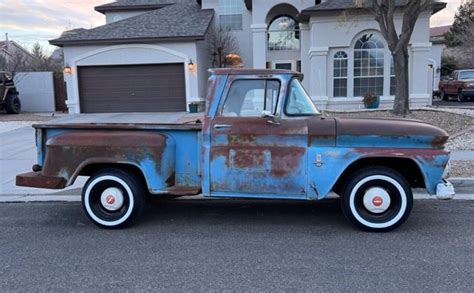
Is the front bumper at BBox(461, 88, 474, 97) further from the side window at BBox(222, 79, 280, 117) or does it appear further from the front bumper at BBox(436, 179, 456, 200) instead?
the side window at BBox(222, 79, 280, 117)

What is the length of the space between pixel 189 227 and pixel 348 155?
218cm

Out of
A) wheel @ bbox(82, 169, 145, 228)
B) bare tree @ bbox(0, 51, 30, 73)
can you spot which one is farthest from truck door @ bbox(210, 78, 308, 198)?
bare tree @ bbox(0, 51, 30, 73)

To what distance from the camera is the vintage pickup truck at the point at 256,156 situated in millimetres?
5039

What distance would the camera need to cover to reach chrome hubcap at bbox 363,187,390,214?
16.7 ft

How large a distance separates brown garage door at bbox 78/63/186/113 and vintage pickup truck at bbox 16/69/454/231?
15.6 metres

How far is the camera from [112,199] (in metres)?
5.45

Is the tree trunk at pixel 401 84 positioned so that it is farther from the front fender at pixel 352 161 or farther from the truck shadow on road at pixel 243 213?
the front fender at pixel 352 161

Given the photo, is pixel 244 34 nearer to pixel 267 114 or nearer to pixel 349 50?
pixel 349 50

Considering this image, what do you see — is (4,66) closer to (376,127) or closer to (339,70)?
(339,70)

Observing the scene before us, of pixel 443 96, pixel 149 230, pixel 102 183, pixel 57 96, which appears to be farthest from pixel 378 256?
pixel 443 96

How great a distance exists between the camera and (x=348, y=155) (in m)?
5.02

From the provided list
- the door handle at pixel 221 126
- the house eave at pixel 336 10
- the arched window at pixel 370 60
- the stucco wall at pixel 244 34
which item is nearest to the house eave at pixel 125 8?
the stucco wall at pixel 244 34

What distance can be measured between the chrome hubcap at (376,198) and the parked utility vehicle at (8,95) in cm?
2121

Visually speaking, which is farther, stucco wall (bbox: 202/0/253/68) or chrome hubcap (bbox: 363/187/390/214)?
stucco wall (bbox: 202/0/253/68)
